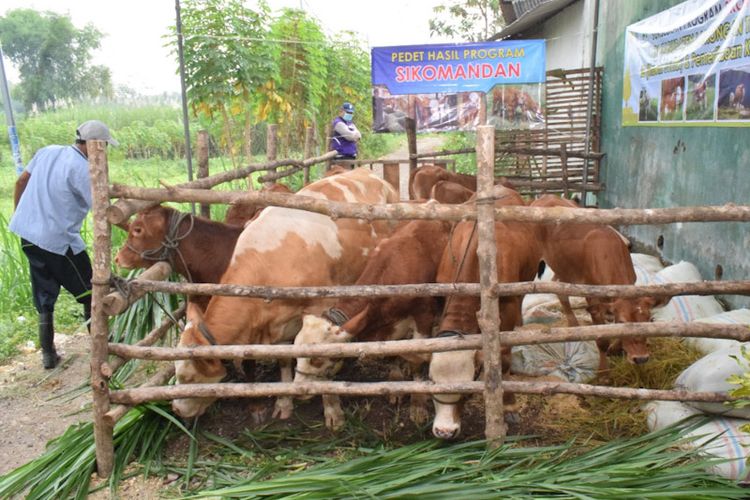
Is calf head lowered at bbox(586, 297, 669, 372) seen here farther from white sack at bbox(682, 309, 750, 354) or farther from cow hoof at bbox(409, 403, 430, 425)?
cow hoof at bbox(409, 403, 430, 425)

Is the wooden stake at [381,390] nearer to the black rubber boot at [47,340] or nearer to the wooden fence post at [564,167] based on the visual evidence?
the black rubber boot at [47,340]

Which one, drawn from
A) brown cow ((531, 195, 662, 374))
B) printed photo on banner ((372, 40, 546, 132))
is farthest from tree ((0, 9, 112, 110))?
brown cow ((531, 195, 662, 374))

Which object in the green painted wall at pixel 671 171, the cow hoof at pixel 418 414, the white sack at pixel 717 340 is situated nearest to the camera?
the cow hoof at pixel 418 414

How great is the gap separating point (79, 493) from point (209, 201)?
162cm

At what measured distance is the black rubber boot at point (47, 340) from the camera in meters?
5.41

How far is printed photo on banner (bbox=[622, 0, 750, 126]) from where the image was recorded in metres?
5.18

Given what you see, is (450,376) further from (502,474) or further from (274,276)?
(274,276)

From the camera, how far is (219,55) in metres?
9.80

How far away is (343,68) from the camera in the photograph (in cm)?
1642

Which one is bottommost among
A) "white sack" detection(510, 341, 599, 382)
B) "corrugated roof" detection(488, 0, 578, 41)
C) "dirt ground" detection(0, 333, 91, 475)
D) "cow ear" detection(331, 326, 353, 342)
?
"dirt ground" detection(0, 333, 91, 475)

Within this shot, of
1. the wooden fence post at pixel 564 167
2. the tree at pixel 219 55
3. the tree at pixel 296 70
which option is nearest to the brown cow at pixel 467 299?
the wooden fence post at pixel 564 167

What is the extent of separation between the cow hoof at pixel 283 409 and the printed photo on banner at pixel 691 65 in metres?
4.13

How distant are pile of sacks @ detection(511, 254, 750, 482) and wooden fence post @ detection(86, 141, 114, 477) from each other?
2770 mm

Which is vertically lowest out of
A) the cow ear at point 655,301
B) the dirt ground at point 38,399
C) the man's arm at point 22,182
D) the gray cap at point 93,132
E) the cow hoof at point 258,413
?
the dirt ground at point 38,399
